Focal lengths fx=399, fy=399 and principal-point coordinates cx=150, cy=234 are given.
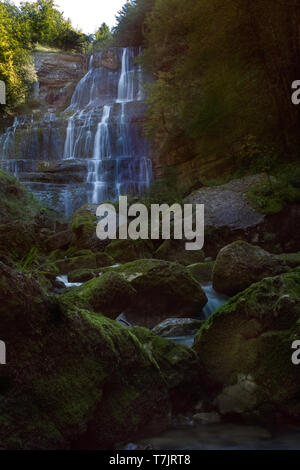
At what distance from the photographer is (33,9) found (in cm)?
3897

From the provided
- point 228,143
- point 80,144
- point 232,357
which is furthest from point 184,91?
point 232,357

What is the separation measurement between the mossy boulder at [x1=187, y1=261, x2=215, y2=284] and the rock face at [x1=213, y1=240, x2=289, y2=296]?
108 centimetres

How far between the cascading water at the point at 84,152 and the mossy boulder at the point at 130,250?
28.9 feet

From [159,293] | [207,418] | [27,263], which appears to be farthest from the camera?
[159,293]

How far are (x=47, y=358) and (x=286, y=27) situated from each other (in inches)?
431

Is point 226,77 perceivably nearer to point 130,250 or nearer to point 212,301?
point 130,250

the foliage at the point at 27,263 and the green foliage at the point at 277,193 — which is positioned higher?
the green foliage at the point at 277,193

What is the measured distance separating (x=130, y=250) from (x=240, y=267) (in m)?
4.21

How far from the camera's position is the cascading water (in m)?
19.1

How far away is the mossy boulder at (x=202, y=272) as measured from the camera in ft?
23.3

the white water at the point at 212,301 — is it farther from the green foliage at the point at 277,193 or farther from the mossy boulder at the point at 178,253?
the green foliage at the point at 277,193

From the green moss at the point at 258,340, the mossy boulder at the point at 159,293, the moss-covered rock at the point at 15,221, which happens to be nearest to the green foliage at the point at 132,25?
the moss-covered rock at the point at 15,221

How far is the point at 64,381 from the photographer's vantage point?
7.77 ft

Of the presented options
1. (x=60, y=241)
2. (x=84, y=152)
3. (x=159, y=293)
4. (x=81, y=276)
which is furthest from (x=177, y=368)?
(x=84, y=152)
